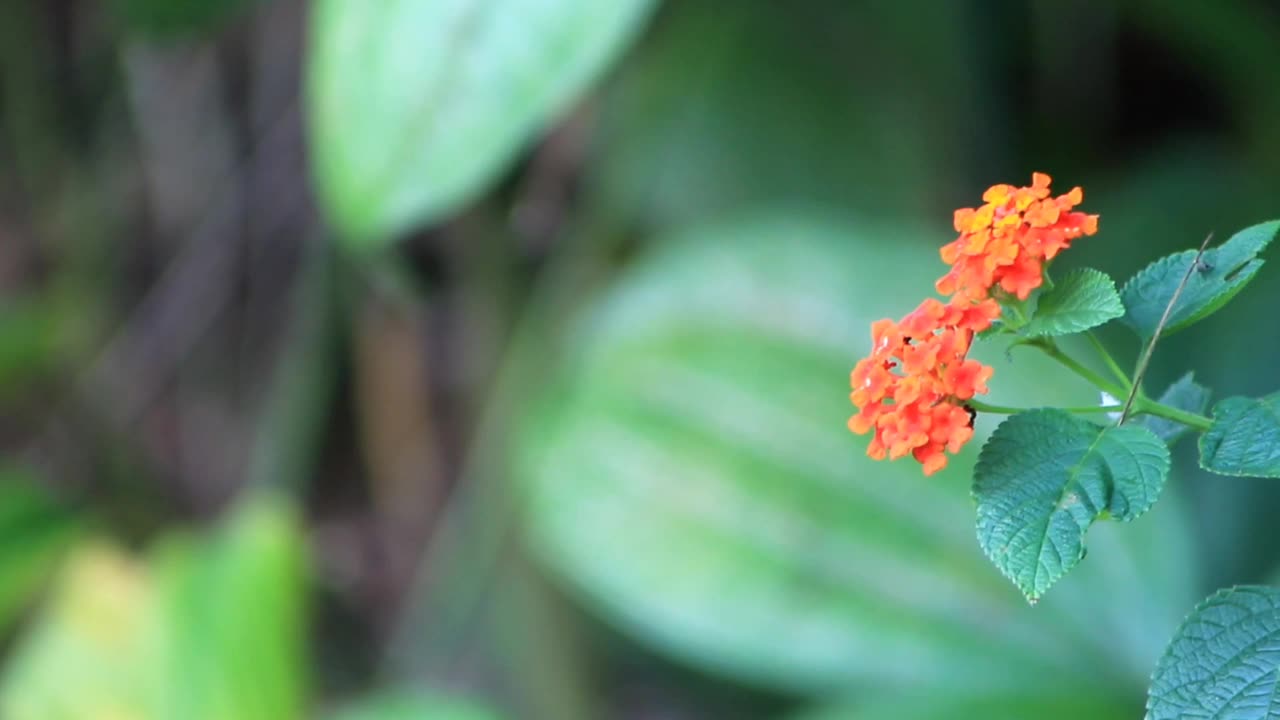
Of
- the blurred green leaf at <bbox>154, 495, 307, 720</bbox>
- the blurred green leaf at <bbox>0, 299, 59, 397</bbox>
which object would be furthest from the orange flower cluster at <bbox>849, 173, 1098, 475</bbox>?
the blurred green leaf at <bbox>0, 299, 59, 397</bbox>

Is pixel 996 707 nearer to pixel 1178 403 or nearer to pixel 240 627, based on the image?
pixel 1178 403

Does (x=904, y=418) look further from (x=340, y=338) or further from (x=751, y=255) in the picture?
(x=340, y=338)

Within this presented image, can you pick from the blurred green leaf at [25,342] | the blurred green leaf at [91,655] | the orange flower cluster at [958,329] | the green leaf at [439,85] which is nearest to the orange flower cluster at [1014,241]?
the orange flower cluster at [958,329]

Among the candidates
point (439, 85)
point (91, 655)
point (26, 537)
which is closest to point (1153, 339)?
point (439, 85)

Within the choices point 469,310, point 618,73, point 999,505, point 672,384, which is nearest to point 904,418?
point 999,505

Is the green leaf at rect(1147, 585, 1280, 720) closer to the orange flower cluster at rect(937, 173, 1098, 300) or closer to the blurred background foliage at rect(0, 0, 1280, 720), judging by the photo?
the orange flower cluster at rect(937, 173, 1098, 300)
